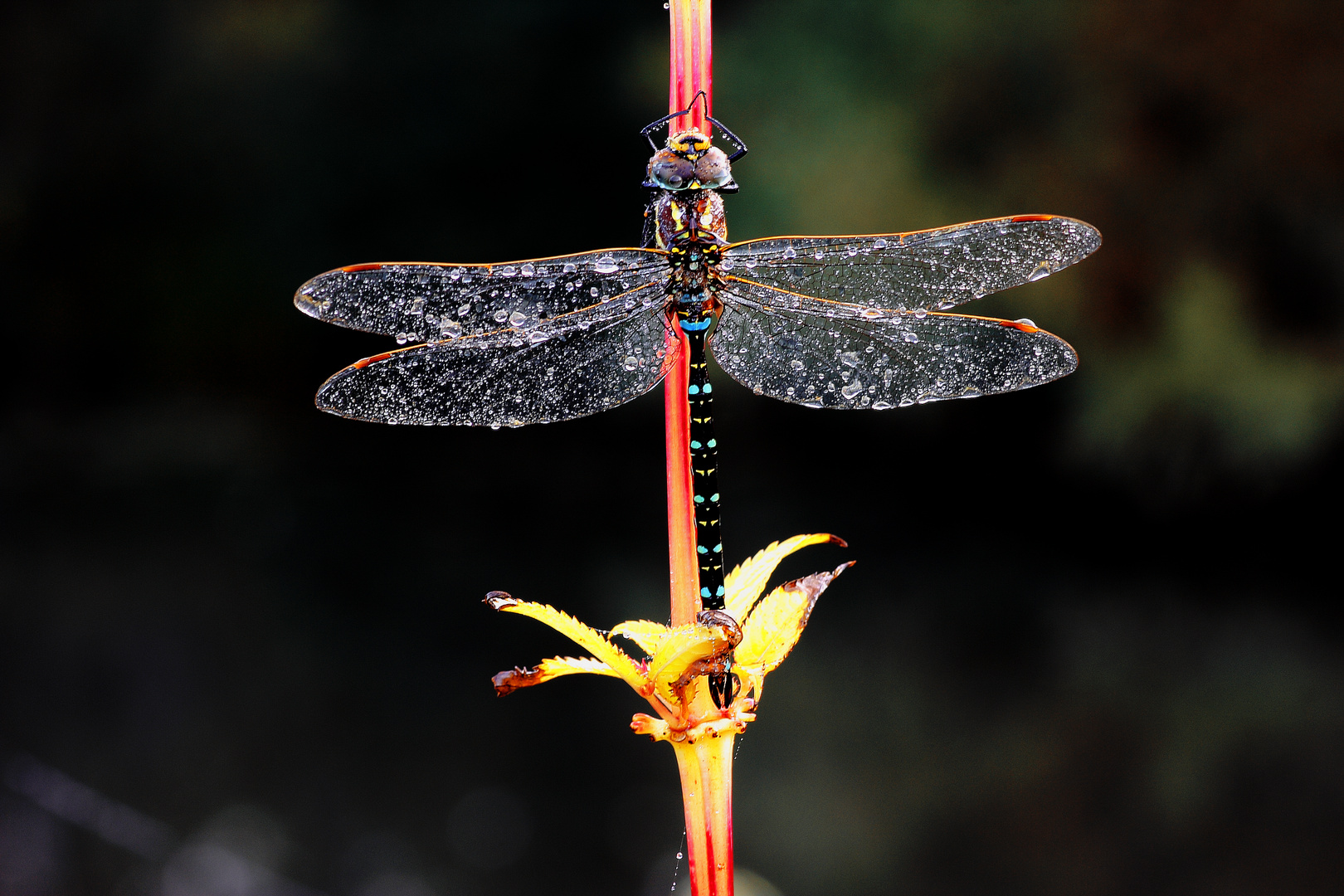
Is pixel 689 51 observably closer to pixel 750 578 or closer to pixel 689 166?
pixel 689 166

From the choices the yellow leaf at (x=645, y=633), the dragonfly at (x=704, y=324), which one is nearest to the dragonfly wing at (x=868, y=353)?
the dragonfly at (x=704, y=324)

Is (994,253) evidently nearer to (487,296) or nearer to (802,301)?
(802,301)

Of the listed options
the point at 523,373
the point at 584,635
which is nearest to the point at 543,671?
the point at 584,635

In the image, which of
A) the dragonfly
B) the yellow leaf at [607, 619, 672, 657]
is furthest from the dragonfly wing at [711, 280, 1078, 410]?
the yellow leaf at [607, 619, 672, 657]

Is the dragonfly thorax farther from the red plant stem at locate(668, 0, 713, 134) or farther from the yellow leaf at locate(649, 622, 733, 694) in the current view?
the yellow leaf at locate(649, 622, 733, 694)

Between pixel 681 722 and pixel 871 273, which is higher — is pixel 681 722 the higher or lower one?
the lower one

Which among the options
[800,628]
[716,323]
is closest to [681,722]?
[800,628]
